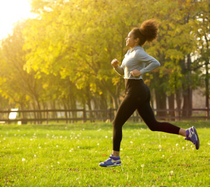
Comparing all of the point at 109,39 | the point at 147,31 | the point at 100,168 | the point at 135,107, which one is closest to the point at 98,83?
the point at 109,39

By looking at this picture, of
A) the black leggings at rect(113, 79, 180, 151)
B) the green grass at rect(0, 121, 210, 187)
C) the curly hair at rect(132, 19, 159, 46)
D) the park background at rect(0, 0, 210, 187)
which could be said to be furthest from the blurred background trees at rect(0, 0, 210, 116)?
the black leggings at rect(113, 79, 180, 151)

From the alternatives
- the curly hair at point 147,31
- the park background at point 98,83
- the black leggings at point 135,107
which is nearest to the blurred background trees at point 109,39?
the park background at point 98,83

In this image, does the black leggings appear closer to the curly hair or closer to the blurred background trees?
the curly hair

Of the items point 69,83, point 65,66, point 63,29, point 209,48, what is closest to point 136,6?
point 63,29

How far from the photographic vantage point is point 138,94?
177 inches

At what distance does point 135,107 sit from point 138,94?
241mm

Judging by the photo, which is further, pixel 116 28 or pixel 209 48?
pixel 209 48

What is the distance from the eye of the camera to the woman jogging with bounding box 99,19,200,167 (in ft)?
14.8

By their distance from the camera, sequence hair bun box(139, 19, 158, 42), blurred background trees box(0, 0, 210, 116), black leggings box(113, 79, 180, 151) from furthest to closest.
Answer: blurred background trees box(0, 0, 210, 116)
hair bun box(139, 19, 158, 42)
black leggings box(113, 79, 180, 151)

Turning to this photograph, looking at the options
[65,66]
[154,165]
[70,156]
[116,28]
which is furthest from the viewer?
[65,66]

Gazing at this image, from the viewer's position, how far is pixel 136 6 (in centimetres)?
1694

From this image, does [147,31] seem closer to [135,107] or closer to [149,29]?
[149,29]

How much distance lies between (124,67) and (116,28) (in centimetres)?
1269

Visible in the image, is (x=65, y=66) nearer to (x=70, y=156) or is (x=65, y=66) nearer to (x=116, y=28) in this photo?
(x=116, y=28)
